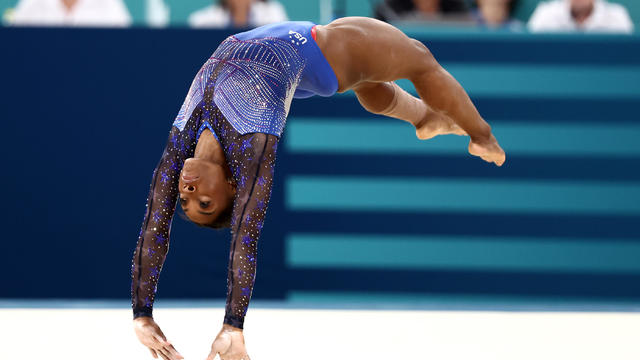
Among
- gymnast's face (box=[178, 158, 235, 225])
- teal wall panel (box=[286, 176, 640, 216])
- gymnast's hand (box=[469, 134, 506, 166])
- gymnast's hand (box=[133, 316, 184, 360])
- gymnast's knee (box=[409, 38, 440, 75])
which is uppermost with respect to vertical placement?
gymnast's knee (box=[409, 38, 440, 75])

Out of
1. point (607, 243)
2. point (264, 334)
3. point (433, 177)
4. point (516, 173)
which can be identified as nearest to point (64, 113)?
point (264, 334)

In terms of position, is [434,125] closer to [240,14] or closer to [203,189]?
[203,189]

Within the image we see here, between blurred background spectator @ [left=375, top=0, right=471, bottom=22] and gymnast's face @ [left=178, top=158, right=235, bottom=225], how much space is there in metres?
2.34

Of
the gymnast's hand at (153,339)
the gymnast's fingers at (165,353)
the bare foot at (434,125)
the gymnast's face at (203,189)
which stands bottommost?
the gymnast's fingers at (165,353)

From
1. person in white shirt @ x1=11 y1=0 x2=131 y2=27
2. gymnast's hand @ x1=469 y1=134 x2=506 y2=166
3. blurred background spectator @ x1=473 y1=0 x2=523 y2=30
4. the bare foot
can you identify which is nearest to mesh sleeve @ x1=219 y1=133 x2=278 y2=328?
gymnast's hand @ x1=469 y1=134 x2=506 y2=166

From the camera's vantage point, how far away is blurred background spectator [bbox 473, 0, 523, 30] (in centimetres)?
495

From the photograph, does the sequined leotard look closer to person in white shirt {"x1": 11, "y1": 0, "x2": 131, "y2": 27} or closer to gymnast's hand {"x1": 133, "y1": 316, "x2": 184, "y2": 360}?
gymnast's hand {"x1": 133, "y1": 316, "x2": 184, "y2": 360}

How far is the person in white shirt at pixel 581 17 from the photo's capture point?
477 cm

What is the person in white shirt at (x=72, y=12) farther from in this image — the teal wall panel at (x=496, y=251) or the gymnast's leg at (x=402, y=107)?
the gymnast's leg at (x=402, y=107)

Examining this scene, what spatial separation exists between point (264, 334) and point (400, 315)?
83cm

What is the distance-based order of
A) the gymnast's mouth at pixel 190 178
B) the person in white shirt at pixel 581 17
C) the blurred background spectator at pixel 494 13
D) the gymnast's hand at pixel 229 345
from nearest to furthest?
the gymnast's hand at pixel 229 345 → the gymnast's mouth at pixel 190 178 → the person in white shirt at pixel 581 17 → the blurred background spectator at pixel 494 13

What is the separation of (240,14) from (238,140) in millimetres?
2270

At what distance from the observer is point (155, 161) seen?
452cm

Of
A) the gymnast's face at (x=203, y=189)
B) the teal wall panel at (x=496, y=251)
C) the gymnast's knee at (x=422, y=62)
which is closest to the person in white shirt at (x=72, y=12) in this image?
the teal wall panel at (x=496, y=251)
